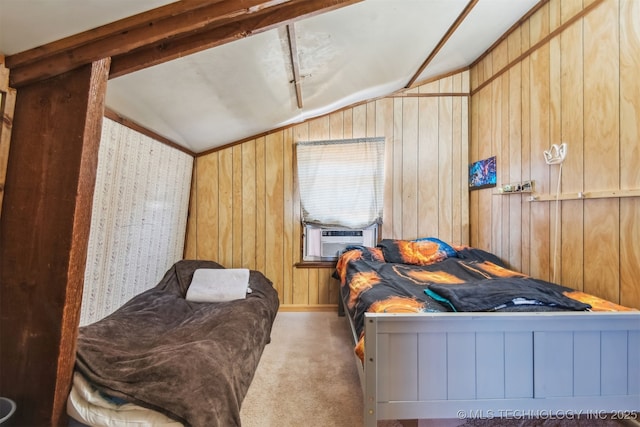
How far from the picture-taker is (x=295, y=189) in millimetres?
2945

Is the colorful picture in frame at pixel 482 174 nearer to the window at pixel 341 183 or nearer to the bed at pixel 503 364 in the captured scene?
the window at pixel 341 183

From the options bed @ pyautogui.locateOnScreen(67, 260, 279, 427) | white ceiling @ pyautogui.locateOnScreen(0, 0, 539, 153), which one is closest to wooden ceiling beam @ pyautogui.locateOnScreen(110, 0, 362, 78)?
white ceiling @ pyautogui.locateOnScreen(0, 0, 539, 153)

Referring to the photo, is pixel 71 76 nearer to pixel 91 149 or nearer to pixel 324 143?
pixel 91 149

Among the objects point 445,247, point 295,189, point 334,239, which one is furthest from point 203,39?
point 445,247

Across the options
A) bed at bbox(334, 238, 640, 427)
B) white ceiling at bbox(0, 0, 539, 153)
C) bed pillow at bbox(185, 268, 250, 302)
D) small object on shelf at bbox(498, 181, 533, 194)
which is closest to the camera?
white ceiling at bbox(0, 0, 539, 153)

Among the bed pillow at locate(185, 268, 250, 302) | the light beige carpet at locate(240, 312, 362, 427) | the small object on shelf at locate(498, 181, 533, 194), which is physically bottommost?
the light beige carpet at locate(240, 312, 362, 427)

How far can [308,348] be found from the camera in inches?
84.7

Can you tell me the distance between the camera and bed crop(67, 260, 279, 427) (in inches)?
42.8

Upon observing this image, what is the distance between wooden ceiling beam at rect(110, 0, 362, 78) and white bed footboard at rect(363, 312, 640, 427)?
4.19 ft

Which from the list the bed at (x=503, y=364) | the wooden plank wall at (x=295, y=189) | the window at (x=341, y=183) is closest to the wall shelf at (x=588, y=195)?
the bed at (x=503, y=364)

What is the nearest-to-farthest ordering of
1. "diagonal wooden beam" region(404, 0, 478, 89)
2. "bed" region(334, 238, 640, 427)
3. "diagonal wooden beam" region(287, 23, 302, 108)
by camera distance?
"bed" region(334, 238, 640, 427) < "diagonal wooden beam" region(287, 23, 302, 108) < "diagonal wooden beam" region(404, 0, 478, 89)

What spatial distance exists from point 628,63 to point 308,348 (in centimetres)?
265

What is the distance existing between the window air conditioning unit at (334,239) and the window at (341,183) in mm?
47

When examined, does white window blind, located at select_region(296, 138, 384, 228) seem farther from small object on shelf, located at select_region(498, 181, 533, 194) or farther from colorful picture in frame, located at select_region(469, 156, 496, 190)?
small object on shelf, located at select_region(498, 181, 533, 194)
